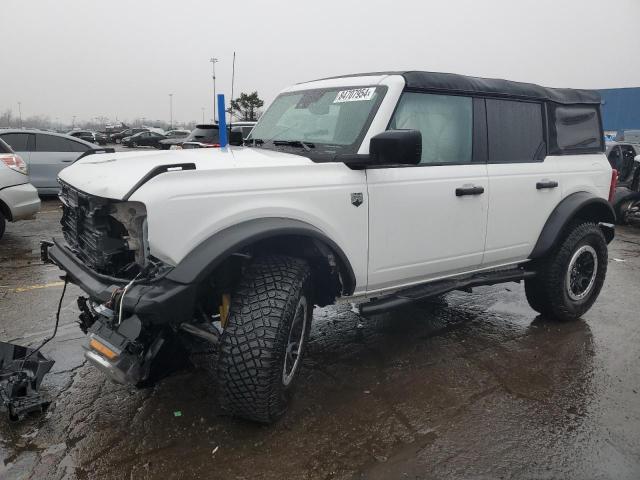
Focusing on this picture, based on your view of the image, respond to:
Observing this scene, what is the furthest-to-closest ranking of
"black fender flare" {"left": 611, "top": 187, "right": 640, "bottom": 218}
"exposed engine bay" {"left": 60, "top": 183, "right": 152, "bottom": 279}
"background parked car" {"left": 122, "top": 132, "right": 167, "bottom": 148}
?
"background parked car" {"left": 122, "top": 132, "right": 167, "bottom": 148}
"black fender flare" {"left": 611, "top": 187, "right": 640, "bottom": 218}
"exposed engine bay" {"left": 60, "top": 183, "right": 152, "bottom": 279}

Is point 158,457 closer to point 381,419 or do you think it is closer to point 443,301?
point 381,419

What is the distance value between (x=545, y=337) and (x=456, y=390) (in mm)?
1423

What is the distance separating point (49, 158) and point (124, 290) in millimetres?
9562

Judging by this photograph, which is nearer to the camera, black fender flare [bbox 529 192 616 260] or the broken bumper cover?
the broken bumper cover

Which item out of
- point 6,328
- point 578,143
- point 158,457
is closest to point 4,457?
point 158,457

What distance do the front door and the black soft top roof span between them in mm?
78

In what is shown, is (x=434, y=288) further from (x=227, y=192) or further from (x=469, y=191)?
(x=227, y=192)

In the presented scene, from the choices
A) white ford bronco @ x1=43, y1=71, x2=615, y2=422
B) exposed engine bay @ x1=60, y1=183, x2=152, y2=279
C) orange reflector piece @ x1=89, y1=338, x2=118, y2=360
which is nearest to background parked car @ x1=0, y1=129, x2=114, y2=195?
white ford bronco @ x1=43, y1=71, x2=615, y2=422

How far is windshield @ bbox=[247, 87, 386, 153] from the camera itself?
341 cm

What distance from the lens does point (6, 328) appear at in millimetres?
4328

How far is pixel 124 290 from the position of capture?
2498 mm

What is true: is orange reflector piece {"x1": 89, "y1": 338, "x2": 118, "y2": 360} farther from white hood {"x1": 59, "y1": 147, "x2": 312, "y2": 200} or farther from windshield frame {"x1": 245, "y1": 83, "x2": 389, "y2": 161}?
windshield frame {"x1": 245, "y1": 83, "x2": 389, "y2": 161}

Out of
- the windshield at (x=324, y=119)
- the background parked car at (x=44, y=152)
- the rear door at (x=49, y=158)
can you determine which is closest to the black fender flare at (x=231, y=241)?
the windshield at (x=324, y=119)

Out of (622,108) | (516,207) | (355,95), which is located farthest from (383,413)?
(622,108)
